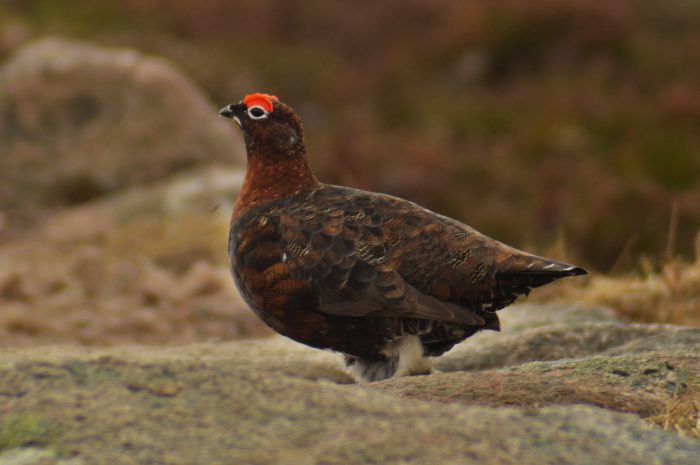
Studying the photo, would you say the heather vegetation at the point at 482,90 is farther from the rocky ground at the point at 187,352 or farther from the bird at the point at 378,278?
the bird at the point at 378,278

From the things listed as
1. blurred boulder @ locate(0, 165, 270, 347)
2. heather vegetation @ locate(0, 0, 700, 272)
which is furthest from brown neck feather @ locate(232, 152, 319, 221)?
heather vegetation @ locate(0, 0, 700, 272)

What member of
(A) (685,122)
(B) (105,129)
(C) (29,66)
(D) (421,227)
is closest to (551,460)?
(D) (421,227)

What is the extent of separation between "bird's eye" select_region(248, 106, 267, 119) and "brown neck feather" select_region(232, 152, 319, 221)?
6.5 inches

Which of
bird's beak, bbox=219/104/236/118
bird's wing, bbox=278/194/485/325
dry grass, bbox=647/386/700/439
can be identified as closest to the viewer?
dry grass, bbox=647/386/700/439

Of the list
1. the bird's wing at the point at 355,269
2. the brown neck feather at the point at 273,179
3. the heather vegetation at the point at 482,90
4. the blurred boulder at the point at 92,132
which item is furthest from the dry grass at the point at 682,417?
the blurred boulder at the point at 92,132

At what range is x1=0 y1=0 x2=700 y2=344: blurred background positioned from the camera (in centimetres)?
793

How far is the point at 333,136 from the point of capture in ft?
54.4

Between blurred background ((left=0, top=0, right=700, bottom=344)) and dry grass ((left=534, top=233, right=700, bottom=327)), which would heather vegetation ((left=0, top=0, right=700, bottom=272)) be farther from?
dry grass ((left=534, top=233, right=700, bottom=327))

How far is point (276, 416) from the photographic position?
9.52 ft

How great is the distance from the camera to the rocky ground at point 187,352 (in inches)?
110

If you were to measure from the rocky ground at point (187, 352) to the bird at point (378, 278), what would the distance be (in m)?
0.24

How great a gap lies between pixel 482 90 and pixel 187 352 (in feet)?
47.3

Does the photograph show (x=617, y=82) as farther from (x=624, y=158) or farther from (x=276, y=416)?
(x=276, y=416)

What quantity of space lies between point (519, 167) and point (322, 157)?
9.08 ft
